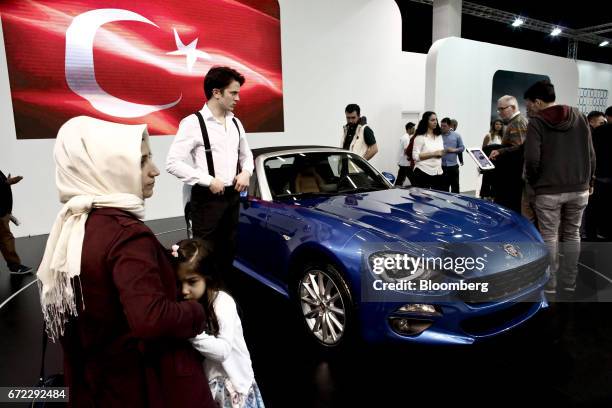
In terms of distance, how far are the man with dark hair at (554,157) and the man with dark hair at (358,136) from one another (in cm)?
209

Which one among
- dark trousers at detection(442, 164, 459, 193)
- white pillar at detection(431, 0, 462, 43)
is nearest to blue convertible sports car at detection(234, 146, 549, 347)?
dark trousers at detection(442, 164, 459, 193)

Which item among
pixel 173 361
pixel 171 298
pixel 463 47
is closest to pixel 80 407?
pixel 173 361

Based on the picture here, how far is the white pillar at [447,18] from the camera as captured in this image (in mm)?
10016

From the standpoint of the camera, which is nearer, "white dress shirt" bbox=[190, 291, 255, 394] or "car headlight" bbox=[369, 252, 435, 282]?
"white dress shirt" bbox=[190, 291, 255, 394]

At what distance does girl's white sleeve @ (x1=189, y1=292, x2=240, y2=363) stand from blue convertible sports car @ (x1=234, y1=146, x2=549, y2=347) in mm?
981

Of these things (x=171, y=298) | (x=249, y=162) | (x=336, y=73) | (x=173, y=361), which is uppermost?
(x=336, y=73)

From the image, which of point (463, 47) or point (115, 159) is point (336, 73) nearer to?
point (463, 47)

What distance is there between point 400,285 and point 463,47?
8.25m

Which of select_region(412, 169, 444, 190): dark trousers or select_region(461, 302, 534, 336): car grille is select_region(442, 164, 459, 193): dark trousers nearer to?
select_region(412, 169, 444, 190): dark trousers

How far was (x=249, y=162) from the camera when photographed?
2.83 meters

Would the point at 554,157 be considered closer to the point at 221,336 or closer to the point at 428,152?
the point at 428,152

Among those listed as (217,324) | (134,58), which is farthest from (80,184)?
(134,58)

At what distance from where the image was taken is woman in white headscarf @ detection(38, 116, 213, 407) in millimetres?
934

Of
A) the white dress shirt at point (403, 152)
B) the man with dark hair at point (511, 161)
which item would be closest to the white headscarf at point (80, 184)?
the man with dark hair at point (511, 161)
